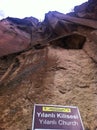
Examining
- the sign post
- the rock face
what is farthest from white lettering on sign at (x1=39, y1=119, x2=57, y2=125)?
the rock face

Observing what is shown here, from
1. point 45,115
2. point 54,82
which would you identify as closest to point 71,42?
point 54,82

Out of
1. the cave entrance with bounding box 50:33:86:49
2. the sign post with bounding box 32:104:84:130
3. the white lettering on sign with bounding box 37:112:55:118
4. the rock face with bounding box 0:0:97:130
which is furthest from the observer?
the cave entrance with bounding box 50:33:86:49

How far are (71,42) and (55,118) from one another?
18.9ft

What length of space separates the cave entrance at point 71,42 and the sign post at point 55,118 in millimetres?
4954

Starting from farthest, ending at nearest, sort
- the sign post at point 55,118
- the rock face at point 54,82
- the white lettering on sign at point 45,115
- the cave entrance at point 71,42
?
the cave entrance at point 71,42, the rock face at point 54,82, the white lettering on sign at point 45,115, the sign post at point 55,118

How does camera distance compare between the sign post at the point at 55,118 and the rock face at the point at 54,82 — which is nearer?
the sign post at the point at 55,118

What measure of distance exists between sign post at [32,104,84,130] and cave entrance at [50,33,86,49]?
16.3 ft

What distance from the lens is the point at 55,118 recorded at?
394 cm

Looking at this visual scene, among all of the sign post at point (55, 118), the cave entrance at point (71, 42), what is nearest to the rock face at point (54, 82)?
the cave entrance at point (71, 42)

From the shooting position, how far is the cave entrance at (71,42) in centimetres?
901

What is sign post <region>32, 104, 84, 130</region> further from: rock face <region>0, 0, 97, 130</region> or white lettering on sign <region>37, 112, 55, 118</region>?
rock face <region>0, 0, 97, 130</region>

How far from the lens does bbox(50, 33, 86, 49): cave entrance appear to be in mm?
9008

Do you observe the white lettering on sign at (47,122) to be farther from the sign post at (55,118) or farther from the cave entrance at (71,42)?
the cave entrance at (71,42)

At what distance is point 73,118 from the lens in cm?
401
